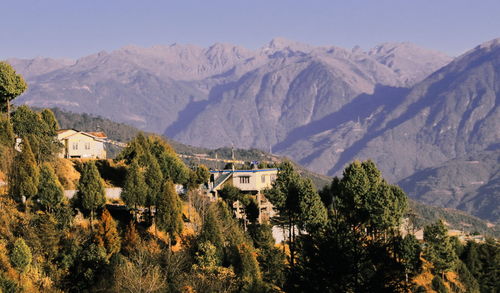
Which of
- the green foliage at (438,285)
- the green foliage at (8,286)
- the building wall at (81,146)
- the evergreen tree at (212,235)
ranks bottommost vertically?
the green foliage at (438,285)

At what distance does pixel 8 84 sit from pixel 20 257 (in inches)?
1757

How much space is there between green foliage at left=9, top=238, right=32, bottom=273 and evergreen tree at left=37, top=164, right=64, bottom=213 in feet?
42.7

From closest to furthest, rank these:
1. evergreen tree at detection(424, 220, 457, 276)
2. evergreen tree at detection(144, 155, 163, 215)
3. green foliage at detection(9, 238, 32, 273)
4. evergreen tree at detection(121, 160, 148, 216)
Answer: green foliage at detection(9, 238, 32, 273), evergreen tree at detection(121, 160, 148, 216), evergreen tree at detection(144, 155, 163, 215), evergreen tree at detection(424, 220, 457, 276)

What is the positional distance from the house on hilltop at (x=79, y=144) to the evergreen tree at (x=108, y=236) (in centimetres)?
4949

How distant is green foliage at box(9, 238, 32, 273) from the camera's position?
5634 centimetres

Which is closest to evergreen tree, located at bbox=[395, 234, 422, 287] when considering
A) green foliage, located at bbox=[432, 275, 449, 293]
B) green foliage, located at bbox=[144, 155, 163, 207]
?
green foliage, located at bbox=[432, 275, 449, 293]

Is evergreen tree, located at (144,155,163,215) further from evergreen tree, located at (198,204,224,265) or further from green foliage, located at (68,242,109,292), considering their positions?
green foliage, located at (68,242,109,292)

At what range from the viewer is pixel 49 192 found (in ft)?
228

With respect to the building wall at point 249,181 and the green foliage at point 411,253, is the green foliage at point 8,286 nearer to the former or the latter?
the green foliage at point 411,253

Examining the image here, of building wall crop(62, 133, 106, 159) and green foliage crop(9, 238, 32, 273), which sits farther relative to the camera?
building wall crop(62, 133, 106, 159)

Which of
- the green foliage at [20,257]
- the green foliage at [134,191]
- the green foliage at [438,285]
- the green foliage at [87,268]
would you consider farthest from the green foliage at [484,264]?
the green foliage at [20,257]

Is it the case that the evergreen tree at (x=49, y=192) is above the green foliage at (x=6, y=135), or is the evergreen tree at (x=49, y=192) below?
below

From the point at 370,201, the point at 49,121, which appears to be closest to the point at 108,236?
the point at 370,201

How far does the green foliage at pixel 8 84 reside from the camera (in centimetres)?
9388
